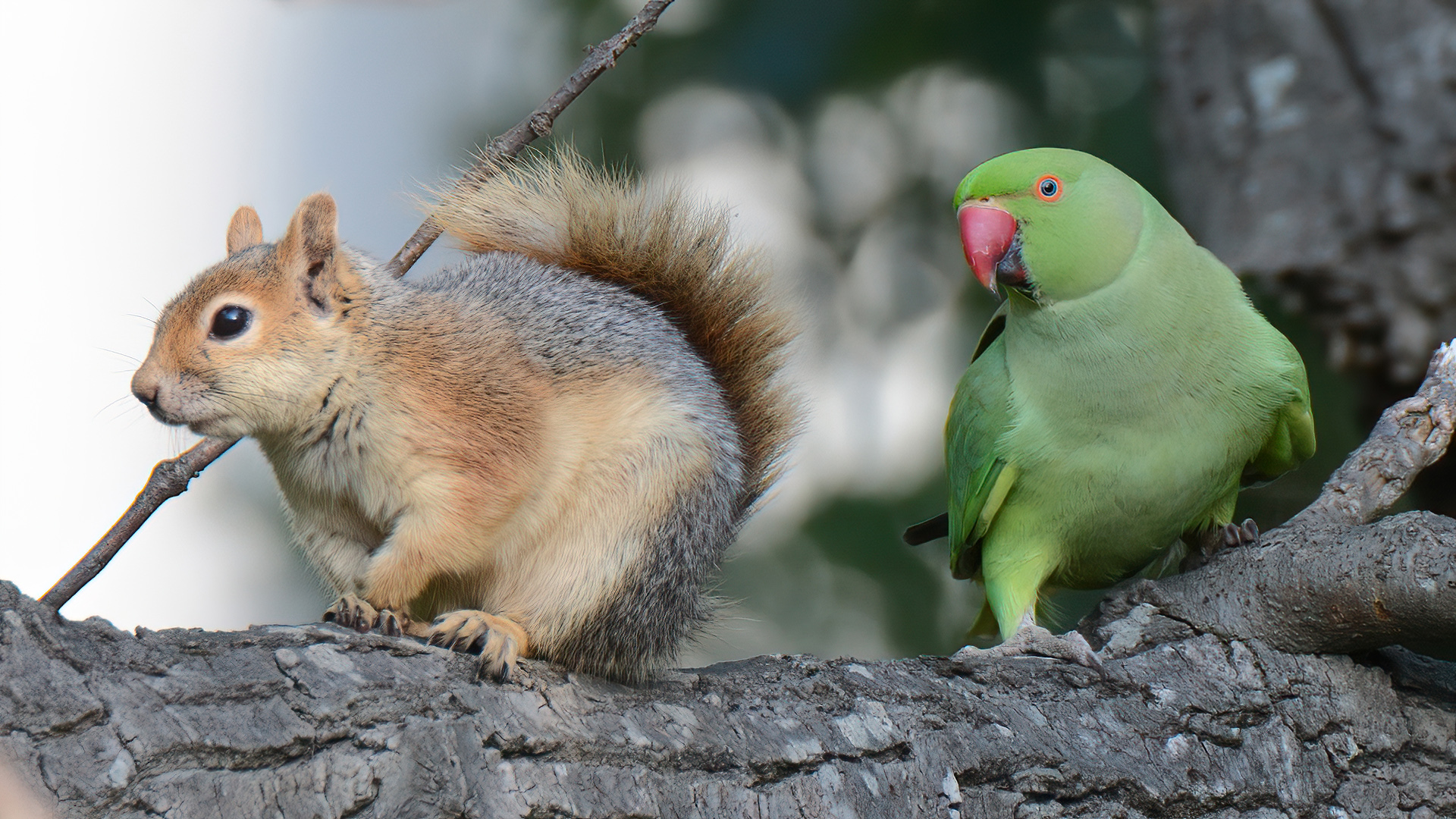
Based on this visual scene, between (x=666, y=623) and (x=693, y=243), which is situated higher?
(x=693, y=243)

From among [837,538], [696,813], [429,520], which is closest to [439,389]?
[429,520]

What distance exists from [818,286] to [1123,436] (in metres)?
1.68

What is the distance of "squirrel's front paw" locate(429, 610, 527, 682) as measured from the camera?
1323 millimetres

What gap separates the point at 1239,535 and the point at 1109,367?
1.52 feet

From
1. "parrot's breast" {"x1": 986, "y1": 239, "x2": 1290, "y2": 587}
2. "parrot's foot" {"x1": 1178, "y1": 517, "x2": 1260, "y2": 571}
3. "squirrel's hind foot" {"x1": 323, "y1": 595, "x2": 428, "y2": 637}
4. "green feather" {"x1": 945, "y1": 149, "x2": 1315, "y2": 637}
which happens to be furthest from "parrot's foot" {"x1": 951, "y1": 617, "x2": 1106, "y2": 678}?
"squirrel's hind foot" {"x1": 323, "y1": 595, "x2": 428, "y2": 637}

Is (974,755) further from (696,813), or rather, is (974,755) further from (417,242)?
Result: (417,242)

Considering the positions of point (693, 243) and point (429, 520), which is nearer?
point (429, 520)

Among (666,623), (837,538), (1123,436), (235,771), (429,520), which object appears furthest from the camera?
(837,538)

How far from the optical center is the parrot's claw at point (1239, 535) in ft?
6.59

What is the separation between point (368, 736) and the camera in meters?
1.13

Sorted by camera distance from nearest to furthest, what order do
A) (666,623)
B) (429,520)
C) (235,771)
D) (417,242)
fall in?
(235,771) < (429,520) < (666,623) < (417,242)

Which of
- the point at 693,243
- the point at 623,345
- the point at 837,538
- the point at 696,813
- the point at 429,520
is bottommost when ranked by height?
the point at 837,538

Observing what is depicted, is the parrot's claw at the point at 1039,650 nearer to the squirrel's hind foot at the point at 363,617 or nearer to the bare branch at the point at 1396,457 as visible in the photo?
the bare branch at the point at 1396,457

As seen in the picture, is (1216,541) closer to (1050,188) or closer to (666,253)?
(1050,188)
